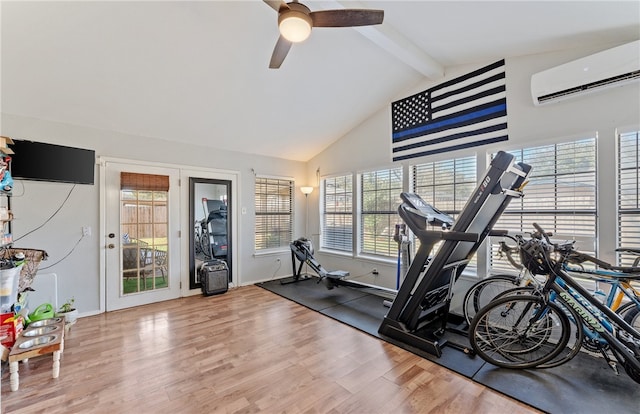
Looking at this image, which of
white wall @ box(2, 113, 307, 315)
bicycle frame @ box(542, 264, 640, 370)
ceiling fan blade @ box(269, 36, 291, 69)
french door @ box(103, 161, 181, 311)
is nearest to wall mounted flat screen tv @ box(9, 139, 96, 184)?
white wall @ box(2, 113, 307, 315)

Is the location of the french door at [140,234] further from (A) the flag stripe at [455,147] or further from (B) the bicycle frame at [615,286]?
(B) the bicycle frame at [615,286]

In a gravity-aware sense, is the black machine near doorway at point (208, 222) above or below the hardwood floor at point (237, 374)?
above

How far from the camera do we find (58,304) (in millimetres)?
3523

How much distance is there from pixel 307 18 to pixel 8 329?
3671 mm

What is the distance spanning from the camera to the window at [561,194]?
2.88 metres

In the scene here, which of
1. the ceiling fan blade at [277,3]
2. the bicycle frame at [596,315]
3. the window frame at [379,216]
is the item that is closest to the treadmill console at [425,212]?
the bicycle frame at [596,315]

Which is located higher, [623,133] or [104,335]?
[623,133]

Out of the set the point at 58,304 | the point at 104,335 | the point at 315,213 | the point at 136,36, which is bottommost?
the point at 104,335

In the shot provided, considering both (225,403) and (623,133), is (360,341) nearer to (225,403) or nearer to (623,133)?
(225,403)

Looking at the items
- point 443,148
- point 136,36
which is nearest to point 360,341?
point 443,148

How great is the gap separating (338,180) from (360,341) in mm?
3384

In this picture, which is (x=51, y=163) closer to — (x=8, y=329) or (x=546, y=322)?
(x=8, y=329)

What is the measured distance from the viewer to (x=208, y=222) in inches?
193

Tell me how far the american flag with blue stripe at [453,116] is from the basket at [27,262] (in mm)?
4868
